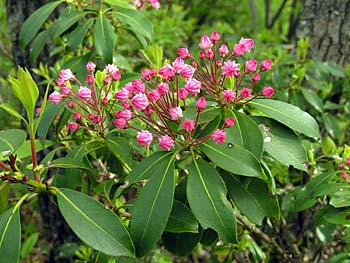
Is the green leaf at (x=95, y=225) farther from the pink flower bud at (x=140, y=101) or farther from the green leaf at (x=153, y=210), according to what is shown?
the pink flower bud at (x=140, y=101)

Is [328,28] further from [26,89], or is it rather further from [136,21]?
[26,89]

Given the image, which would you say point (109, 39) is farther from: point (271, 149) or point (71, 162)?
point (271, 149)

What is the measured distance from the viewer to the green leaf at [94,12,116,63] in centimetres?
204

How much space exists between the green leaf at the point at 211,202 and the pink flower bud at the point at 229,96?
0.20 meters

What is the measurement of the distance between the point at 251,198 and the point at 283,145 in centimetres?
19

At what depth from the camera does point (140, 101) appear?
145 cm

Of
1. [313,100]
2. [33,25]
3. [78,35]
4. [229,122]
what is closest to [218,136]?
[229,122]

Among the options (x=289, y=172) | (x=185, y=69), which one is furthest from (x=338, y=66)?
(x=185, y=69)

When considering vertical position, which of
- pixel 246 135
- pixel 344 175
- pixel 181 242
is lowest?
pixel 181 242

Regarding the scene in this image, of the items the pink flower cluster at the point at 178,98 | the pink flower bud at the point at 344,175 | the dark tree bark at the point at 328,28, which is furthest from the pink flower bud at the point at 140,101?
the dark tree bark at the point at 328,28

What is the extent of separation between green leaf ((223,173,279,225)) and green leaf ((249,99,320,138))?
0.21 m

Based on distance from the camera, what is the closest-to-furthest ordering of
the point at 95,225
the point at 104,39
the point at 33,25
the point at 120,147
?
1. the point at 95,225
2. the point at 120,147
3. the point at 104,39
4. the point at 33,25

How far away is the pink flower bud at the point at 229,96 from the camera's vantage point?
1494 mm

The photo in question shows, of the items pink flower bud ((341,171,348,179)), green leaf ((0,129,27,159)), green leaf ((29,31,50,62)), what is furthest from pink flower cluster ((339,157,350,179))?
green leaf ((29,31,50,62))
